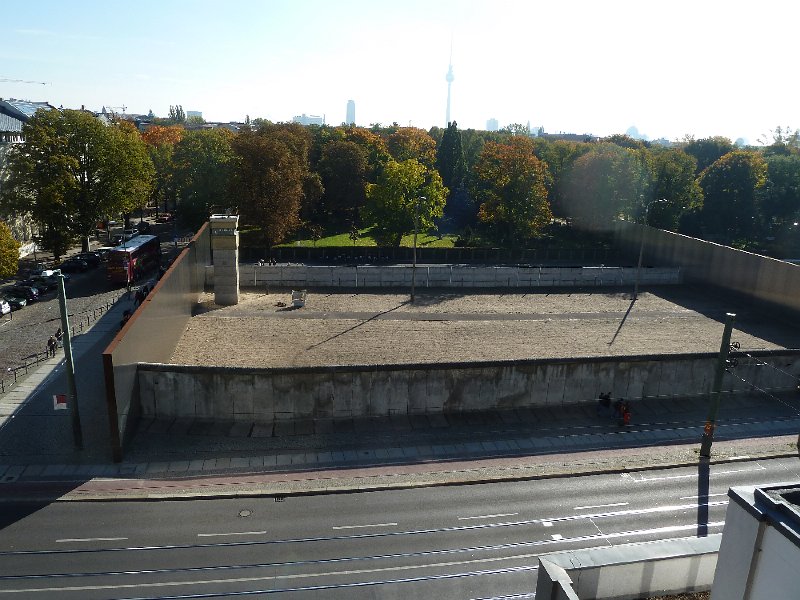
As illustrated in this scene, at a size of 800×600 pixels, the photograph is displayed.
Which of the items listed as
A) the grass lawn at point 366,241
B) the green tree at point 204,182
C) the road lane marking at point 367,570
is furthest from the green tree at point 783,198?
the road lane marking at point 367,570

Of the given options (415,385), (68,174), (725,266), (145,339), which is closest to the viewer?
(145,339)

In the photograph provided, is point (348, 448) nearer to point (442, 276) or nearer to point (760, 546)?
point (760, 546)

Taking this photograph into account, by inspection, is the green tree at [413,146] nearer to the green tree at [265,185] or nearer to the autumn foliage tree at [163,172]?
the autumn foliage tree at [163,172]

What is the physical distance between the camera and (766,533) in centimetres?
973

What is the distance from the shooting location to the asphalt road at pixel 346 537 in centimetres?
1703

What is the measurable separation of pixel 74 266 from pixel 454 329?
35.9 m

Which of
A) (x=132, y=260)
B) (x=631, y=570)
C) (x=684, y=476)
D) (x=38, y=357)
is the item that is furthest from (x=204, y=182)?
(x=631, y=570)

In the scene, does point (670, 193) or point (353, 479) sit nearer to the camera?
point (353, 479)

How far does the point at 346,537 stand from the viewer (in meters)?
19.4

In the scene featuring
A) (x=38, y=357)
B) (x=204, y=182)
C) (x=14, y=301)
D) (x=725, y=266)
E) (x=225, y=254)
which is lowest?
(x=38, y=357)

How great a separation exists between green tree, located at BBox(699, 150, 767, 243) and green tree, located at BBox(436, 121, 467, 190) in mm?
35569

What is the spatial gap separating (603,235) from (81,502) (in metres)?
59.8

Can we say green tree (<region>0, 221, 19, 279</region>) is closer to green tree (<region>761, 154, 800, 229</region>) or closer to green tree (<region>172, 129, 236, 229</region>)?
green tree (<region>172, 129, 236, 229</region>)

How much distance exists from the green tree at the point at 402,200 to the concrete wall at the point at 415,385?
33.1m
